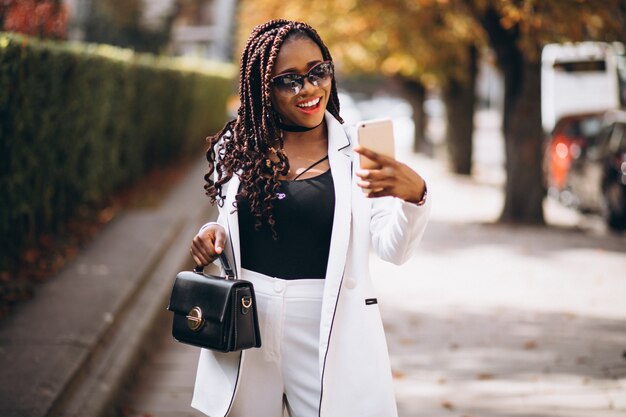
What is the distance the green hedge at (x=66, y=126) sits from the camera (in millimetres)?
7293

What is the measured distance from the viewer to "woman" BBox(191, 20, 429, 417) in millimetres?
3012

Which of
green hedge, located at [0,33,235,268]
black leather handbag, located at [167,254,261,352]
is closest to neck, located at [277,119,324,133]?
black leather handbag, located at [167,254,261,352]

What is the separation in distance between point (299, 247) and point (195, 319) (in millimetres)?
452

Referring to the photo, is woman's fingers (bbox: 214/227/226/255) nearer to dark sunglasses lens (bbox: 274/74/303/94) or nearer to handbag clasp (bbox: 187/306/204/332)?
handbag clasp (bbox: 187/306/204/332)

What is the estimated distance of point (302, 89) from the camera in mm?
3059

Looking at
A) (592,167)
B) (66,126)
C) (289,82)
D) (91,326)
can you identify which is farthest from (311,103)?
(592,167)

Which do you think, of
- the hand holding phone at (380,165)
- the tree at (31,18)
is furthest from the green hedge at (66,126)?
the hand holding phone at (380,165)

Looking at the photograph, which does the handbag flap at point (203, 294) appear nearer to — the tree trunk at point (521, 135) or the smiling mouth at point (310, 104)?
the smiling mouth at point (310, 104)

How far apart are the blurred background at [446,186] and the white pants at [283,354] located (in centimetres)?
67

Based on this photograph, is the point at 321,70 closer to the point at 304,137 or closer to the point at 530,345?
the point at 304,137

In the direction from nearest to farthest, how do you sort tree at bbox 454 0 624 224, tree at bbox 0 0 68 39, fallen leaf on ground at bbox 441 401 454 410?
fallen leaf on ground at bbox 441 401 454 410, tree at bbox 0 0 68 39, tree at bbox 454 0 624 224

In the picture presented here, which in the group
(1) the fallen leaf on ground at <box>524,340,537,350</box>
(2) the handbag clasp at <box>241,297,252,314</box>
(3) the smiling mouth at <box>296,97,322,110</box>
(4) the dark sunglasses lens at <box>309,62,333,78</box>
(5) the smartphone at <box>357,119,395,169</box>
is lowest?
(1) the fallen leaf on ground at <box>524,340,537,350</box>

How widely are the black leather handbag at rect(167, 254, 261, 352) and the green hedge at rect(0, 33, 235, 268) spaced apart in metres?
4.31

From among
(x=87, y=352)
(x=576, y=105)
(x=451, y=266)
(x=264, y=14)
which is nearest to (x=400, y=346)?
(x=87, y=352)
